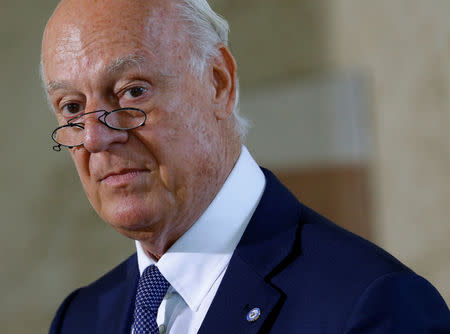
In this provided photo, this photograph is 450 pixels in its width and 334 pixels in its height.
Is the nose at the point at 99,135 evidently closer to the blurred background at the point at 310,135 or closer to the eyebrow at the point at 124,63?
the eyebrow at the point at 124,63

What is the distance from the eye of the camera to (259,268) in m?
1.89

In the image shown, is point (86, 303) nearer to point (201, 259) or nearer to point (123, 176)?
point (201, 259)

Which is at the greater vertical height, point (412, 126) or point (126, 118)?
point (126, 118)

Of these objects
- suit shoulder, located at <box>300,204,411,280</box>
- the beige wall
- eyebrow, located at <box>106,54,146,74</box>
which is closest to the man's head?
eyebrow, located at <box>106,54,146,74</box>

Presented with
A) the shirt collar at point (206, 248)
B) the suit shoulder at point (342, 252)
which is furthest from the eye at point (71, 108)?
the suit shoulder at point (342, 252)

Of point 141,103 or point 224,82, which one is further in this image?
point 224,82

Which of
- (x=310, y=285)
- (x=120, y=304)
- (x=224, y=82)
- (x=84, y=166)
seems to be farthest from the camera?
(x=120, y=304)

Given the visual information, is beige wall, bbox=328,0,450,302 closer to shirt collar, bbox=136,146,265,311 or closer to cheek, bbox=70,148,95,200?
shirt collar, bbox=136,146,265,311

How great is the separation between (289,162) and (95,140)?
78.7 inches

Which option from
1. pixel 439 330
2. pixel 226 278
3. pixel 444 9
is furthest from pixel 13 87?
pixel 439 330

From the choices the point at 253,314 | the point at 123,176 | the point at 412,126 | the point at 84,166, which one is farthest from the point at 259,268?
the point at 412,126

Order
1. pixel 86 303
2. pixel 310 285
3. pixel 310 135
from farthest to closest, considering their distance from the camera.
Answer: pixel 310 135 < pixel 86 303 < pixel 310 285

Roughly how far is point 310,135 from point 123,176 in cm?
195

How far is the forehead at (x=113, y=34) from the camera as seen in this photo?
1841mm
